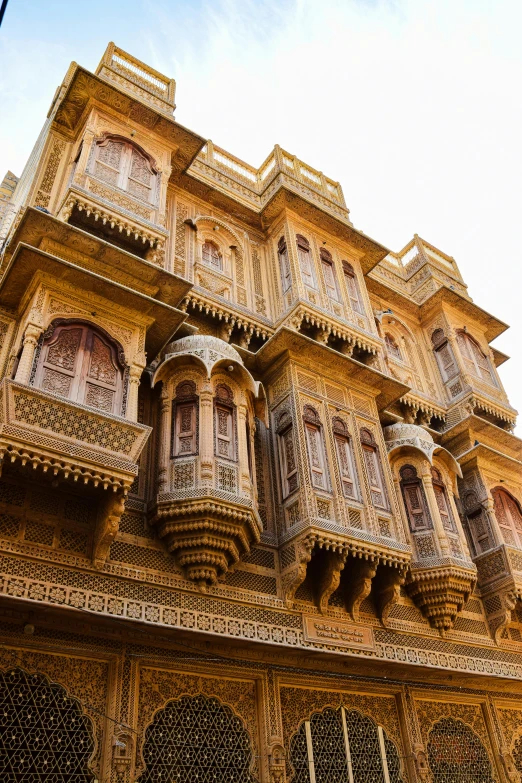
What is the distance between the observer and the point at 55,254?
859 centimetres

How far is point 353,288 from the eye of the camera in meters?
13.7

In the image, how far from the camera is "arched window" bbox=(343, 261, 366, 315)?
13.4 metres

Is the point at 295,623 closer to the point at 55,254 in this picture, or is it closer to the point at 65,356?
the point at 65,356

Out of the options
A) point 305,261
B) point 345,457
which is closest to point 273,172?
point 305,261

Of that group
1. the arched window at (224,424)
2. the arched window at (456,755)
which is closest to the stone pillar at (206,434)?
the arched window at (224,424)

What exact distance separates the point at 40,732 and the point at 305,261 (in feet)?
31.6

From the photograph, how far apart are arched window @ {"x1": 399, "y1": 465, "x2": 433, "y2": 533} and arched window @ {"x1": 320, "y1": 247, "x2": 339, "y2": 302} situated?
384 cm

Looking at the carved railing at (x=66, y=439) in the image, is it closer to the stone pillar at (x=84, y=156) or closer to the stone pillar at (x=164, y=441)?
the stone pillar at (x=164, y=441)

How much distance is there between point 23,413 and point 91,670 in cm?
302

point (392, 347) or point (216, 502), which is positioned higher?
point (392, 347)

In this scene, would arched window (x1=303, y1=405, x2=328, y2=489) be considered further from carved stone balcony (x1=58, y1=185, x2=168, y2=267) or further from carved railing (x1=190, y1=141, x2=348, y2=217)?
carved railing (x1=190, y1=141, x2=348, y2=217)

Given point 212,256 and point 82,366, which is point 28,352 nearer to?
point 82,366

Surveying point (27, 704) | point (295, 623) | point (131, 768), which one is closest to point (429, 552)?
point (295, 623)

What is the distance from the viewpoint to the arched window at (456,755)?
9461mm
